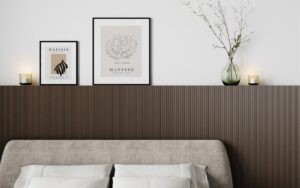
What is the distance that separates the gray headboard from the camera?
292 centimetres

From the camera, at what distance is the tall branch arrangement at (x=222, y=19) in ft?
10.4

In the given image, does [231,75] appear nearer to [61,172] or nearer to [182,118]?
[182,118]

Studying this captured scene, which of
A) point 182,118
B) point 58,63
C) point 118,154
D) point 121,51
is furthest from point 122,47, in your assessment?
point 118,154

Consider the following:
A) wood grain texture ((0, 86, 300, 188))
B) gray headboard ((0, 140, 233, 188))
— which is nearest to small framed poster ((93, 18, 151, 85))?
wood grain texture ((0, 86, 300, 188))

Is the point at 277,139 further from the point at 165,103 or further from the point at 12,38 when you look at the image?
the point at 12,38

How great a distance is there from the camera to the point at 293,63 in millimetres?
3162

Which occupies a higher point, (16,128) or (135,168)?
(16,128)

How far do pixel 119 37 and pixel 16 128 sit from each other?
1.11 meters

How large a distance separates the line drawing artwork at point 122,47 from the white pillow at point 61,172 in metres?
0.91

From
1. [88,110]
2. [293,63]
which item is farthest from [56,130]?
[293,63]

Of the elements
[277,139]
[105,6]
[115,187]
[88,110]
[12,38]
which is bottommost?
[115,187]

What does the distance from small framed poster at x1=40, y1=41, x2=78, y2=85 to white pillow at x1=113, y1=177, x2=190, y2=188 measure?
98 cm

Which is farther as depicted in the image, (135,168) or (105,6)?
(105,6)

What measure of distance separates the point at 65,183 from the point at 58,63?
106cm
